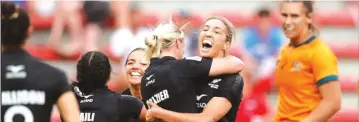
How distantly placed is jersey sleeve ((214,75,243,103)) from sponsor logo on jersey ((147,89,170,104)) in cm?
35

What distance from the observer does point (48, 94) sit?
18.7 ft

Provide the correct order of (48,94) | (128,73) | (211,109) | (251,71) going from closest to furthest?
→ (48,94) < (211,109) < (128,73) < (251,71)

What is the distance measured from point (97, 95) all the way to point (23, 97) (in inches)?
45.3

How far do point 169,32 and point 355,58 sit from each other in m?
8.21

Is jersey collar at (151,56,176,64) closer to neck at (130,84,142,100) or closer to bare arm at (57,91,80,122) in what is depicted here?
neck at (130,84,142,100)

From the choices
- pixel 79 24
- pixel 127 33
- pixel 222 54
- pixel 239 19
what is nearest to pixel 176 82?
pixel 222 54

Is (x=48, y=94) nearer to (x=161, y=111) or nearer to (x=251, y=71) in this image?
(x=161, y=111)

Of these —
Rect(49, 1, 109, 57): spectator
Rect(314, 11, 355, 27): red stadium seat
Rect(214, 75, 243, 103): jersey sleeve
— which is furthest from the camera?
Rect(314, 11, 355, 27): red stadium seat

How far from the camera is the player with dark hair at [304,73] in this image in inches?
293

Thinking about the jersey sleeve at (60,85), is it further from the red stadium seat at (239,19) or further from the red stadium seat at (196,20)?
the red stadium seat at (239,19)

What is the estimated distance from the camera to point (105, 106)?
6738mm

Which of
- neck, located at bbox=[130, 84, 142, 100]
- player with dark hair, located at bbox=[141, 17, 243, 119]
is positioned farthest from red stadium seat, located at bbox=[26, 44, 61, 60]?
player with dark hair, located at bbox=[141, 17, 243, 119]

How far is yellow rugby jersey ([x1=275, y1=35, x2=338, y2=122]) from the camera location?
7480 millimetres

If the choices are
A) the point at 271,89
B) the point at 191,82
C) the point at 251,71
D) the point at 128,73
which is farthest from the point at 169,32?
the point at 271,89
